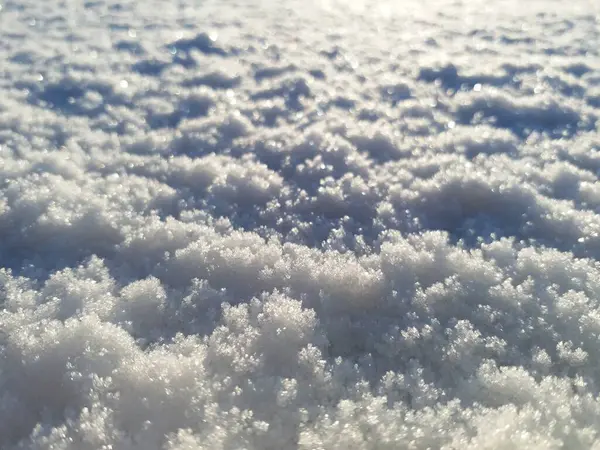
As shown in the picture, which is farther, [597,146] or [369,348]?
[597,146]

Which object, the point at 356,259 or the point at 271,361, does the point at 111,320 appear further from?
the point at 356,259

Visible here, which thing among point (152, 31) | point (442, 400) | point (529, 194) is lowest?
point (442, 400)

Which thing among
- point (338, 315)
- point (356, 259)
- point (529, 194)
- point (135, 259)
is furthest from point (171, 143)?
point (529, 194)

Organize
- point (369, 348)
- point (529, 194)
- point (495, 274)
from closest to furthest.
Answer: point (369, 348)
point (495, 274)
point (529, 194)

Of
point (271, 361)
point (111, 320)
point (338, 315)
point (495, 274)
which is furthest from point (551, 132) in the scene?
point (111, 320)

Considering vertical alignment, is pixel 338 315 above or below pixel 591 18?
below

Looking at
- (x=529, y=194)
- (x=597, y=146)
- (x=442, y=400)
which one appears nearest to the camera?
(x=442, y=400)
